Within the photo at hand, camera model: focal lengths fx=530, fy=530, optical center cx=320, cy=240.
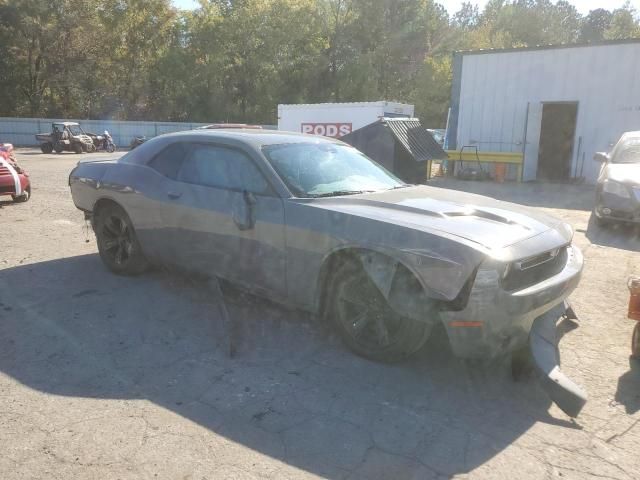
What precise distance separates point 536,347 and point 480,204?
3.88 ft

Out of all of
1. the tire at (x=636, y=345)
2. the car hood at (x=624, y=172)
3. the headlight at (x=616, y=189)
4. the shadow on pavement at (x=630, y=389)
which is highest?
the car hood at (x=624, y=172)

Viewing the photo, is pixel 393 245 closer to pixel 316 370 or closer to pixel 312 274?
pixel 312 274

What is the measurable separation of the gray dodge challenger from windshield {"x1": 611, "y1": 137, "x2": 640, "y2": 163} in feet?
18.8

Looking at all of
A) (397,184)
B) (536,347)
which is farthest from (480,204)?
(536,347)

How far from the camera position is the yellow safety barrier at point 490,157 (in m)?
15.5

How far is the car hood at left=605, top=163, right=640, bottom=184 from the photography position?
7.68 m

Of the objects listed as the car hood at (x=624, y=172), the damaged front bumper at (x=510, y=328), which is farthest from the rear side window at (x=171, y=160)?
the car hood at (x=624, y=172)

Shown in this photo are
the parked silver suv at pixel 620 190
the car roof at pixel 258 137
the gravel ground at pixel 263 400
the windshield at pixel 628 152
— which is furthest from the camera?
the windshield at pixel 628 152

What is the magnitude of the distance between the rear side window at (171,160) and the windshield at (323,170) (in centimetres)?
92

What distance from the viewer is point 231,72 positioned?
131 feet

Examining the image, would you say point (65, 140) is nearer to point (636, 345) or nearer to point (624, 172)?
point (624, 172)

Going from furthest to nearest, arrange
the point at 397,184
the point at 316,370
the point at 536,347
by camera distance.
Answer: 1. the point at 397,184
2. the point at 316,370
3. the point at 536,347

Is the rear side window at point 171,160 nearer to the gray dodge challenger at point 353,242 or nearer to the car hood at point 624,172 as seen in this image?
the gray dodge challenger at point 353,242

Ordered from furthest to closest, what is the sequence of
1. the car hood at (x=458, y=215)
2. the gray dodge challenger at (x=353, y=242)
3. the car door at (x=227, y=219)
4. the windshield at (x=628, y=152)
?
1. the windshield at (x=628, y=152)
2. the car door at (x=227, y=219)
3. the car hood at (x=458, y=215)
4. the gray dodge challenger at (x=353, y=242)
